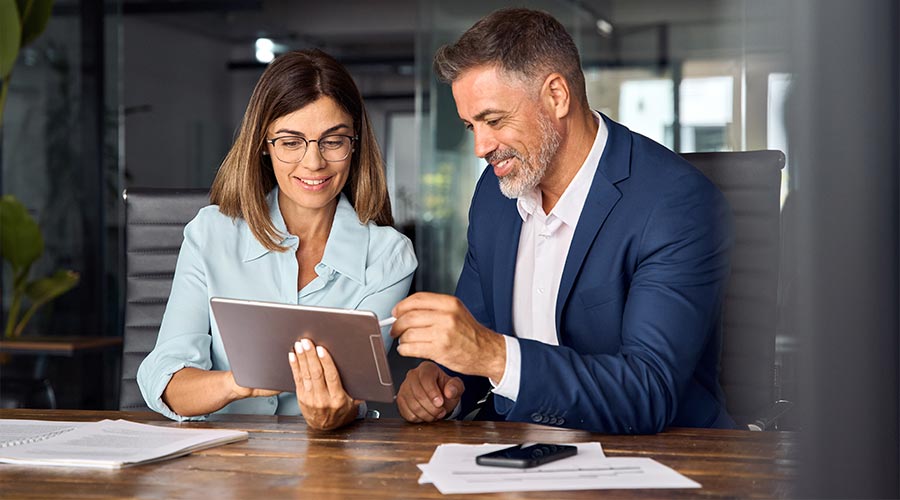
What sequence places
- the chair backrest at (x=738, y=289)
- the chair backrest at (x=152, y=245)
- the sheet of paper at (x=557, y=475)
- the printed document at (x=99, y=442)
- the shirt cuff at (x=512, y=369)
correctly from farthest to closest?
the chair backrest at (x=152, y=245) < the chair backrest at (x=738, y=289) < the shirt cuff at (x=512, y=369) < the printed document at (x=99, y=442) < the sheet of paper at (x=557, y=475)

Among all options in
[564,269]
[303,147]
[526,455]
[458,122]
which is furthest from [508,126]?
[458,122]

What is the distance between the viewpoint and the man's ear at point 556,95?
1.83 metres

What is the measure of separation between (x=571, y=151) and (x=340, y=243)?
476 mm

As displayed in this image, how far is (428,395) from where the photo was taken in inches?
64.5

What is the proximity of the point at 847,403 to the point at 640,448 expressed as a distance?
0.83 m

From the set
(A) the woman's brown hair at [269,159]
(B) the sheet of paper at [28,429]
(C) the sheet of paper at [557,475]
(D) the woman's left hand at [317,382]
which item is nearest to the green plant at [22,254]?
(A) the woman's brown hair at [269,159]

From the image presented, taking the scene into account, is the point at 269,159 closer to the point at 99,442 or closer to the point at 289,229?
the point at 289,229

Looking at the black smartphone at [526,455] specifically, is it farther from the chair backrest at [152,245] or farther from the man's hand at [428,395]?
the chair backrest at [152,245]

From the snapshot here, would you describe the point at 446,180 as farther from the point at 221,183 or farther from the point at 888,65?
the point at 888,65

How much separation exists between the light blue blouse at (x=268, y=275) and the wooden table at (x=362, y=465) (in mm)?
272

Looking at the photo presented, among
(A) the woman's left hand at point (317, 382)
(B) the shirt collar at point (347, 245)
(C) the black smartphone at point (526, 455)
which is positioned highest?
(B) the shirt collar at point (347, 245)

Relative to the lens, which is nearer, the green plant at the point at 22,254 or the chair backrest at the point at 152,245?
the chair backrest at the point at 152,245

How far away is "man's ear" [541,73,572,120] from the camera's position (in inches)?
71.9

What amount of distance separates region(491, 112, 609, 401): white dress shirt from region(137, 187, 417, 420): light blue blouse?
0.75ft
